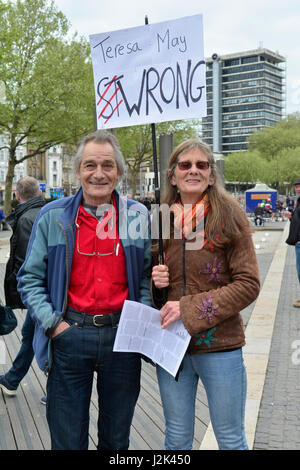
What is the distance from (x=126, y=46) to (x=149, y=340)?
148 centimetres

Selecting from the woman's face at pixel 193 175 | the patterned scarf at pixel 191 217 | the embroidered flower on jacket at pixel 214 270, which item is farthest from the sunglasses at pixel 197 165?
the embroidered flower on jacket at pixel 214 270

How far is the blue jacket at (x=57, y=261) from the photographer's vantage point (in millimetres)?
2363

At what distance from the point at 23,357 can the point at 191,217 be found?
2.54m

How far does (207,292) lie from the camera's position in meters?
2.27

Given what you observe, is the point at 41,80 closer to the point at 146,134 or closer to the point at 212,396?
the point at 146,134

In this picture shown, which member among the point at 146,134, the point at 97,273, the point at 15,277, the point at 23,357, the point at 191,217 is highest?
the point at 146,134

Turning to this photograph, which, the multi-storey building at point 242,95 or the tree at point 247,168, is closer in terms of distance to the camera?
the tree at point 247,168

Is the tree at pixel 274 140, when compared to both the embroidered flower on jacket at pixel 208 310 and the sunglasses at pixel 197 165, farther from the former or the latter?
the embroidered flower on jacket at pixel 208 310

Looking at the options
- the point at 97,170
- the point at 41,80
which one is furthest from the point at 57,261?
the point at 41,80

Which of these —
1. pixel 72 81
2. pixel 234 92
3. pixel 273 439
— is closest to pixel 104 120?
pixel 273 439

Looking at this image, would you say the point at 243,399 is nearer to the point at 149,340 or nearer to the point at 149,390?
the point at 149,340

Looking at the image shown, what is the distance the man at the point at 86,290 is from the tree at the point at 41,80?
2137 cm
